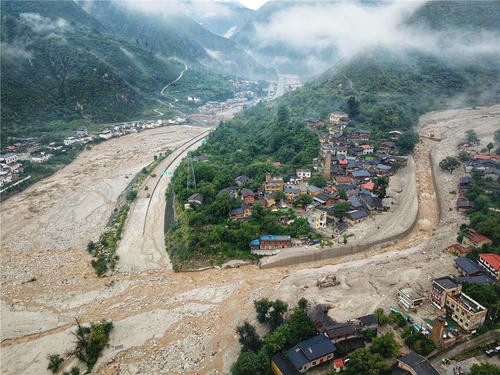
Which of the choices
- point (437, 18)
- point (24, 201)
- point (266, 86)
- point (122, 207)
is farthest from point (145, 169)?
point (266, 86)

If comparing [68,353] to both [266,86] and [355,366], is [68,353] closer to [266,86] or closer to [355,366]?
[355,366]

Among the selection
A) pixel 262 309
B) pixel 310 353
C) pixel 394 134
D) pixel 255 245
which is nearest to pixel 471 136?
pixel 394 134

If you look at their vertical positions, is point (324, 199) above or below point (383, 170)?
below

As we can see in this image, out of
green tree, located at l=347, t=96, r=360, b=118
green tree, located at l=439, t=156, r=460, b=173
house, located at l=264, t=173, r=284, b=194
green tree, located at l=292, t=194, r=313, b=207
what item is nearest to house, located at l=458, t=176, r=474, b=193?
green tree, located at l=439, t=156, r=460, b=173

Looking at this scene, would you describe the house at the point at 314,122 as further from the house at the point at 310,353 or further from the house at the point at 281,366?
the house at the point at 281,366

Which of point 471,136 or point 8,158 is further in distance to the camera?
point 8,158

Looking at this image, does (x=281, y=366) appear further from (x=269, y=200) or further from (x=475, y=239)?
(x=475, y=239)

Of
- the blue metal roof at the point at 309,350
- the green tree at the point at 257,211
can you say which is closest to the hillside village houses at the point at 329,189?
the green tree at the point at 257,211
